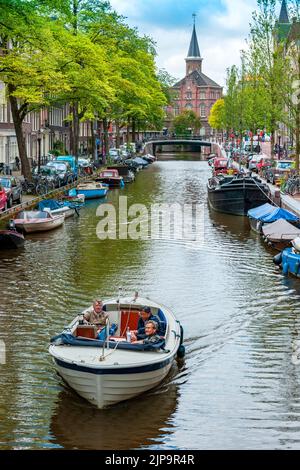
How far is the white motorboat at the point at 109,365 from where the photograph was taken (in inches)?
662

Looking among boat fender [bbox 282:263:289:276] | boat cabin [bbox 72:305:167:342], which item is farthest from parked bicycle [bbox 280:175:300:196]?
boat cabin [bbox 72:305:167:342]

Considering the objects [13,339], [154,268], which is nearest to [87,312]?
[13,339]

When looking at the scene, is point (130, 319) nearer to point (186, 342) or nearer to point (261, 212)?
point (186, 342)

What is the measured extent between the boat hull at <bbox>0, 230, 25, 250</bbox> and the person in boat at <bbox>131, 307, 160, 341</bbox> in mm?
16836

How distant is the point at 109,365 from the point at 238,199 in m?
35.1

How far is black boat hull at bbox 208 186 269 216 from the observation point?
5000 centimetres

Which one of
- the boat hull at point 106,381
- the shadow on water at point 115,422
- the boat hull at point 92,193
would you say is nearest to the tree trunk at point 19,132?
the boat hull at point 92,193

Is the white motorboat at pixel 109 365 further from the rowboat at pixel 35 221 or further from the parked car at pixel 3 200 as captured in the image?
the parked car at pixel 3 200

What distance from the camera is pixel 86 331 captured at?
19391mm

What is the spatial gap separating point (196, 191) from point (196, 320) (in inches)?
1682

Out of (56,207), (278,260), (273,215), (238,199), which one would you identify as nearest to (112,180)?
(238,199)

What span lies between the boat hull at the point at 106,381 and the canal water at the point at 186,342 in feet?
0.96

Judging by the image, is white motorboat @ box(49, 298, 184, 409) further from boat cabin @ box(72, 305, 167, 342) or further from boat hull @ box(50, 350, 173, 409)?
boat cabin @ box(72, 305, 167, 342)
